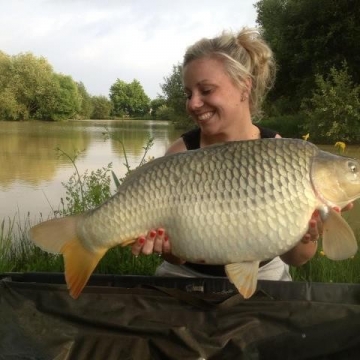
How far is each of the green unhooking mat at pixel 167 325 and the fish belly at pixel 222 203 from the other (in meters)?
0.20

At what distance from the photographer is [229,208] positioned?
1070 mm

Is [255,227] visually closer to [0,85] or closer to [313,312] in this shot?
[313,312]

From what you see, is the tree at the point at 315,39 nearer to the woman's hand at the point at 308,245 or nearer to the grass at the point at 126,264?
the grass at the point at 126,264

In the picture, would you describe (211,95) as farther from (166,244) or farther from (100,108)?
(100,108)

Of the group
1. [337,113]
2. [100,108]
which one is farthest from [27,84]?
[337,113]

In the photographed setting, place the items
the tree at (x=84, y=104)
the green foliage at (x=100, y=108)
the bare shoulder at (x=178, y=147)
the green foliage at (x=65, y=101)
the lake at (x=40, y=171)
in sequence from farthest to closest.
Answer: the green foliage at (x=100, y=108)
the tree at (x=84, y=104)
the green foliage at (x=65, y=101)
the lake at (x=40, y=171)
the bare shoulder at (x=178, y=147)

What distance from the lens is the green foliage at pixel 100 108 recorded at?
39.8 metres

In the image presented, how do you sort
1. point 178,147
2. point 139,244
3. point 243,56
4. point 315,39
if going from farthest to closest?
1. point 315,39
2. point 178,147
3. point 243,56
4. point 139,244

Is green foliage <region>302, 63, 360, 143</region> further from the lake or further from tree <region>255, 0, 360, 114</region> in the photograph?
tree <region>255, 0, 360, 114</region>

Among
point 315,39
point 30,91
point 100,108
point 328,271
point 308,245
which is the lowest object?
point 328,271

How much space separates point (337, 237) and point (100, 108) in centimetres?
4042

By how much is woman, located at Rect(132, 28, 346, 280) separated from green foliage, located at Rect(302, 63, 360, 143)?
888 cm

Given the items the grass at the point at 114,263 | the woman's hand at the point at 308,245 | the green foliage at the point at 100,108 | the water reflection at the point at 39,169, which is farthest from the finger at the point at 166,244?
the green foliage at the point at 100,108

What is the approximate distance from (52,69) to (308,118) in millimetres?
19229
